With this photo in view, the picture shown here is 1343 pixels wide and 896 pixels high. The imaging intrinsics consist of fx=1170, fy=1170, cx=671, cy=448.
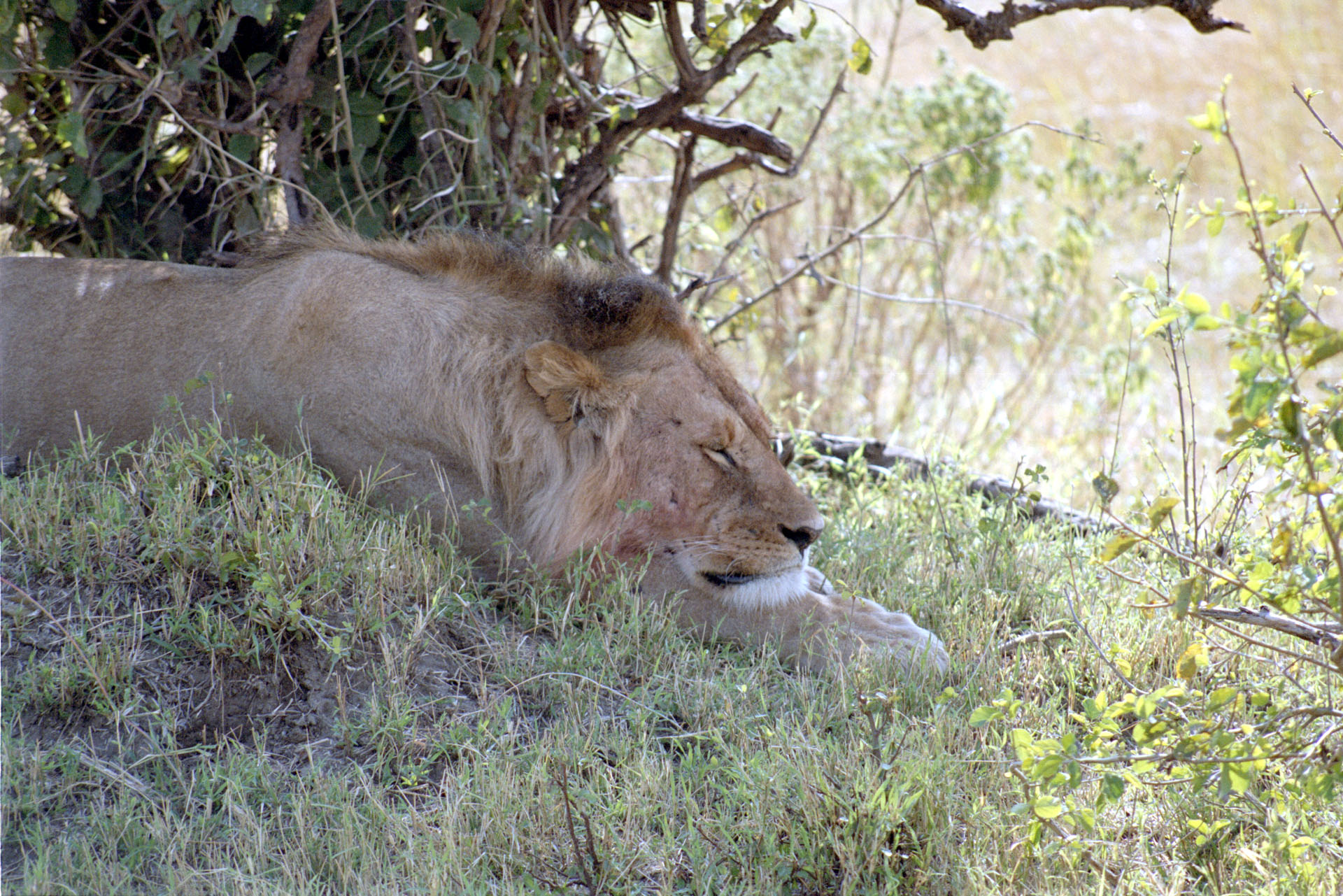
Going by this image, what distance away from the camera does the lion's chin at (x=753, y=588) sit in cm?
333

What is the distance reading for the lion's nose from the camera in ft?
11.0

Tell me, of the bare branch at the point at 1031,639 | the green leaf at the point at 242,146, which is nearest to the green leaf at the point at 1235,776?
the bare branch at the point at 1031,639

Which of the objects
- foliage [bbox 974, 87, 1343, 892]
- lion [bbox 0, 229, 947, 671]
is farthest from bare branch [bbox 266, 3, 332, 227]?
foliage [bbox 974, 87, 1343, 892]

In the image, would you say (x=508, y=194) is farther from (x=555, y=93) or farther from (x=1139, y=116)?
(x=1139, y=116)

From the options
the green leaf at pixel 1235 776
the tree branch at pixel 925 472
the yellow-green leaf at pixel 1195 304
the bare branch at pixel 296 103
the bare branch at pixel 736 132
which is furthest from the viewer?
the bare branch at pixel 736 132

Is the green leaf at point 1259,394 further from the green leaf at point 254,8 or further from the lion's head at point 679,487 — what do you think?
the green leaf at point 254,8

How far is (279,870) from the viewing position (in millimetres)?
2395

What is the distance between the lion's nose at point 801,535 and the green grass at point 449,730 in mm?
353

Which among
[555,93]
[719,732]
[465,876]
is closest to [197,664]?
[465,876]

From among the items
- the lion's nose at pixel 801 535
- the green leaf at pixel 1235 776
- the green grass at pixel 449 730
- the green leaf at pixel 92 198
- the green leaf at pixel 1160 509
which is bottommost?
the green grass at pixel 449 730

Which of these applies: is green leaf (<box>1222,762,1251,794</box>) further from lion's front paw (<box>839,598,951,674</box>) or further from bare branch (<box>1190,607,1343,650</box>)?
lion's front paw (<box>839,598,951,674</box>)

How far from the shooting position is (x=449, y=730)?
9.28 feet

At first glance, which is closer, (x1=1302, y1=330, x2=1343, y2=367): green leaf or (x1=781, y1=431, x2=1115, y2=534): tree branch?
(x1=1302, y1=330, x2=1343, y2=367): green leaf

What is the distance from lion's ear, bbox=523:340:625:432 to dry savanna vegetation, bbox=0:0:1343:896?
504 mm
